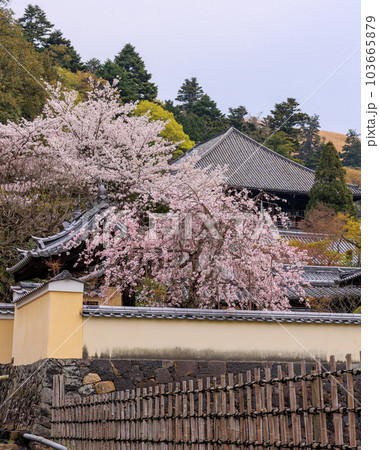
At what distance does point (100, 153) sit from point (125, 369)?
544 inches

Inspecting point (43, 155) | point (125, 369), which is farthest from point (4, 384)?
point (43, 155)

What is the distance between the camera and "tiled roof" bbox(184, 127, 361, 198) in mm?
35969

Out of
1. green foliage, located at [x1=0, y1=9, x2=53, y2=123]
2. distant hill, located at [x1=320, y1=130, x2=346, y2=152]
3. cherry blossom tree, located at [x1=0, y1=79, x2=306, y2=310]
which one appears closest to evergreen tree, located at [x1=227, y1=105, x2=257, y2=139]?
green foliage, located at [x1=0, y1=9, x2=53, y2=123]

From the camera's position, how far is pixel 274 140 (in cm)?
4759

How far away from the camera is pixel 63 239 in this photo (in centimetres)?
1157

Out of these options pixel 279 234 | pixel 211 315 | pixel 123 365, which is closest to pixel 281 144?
pixel 279 234

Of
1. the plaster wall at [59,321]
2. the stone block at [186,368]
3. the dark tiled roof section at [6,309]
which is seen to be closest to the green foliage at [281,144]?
the dark tiled roof section at [6,309]

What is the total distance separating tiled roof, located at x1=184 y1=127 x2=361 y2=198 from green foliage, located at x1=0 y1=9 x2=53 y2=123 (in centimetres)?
1222

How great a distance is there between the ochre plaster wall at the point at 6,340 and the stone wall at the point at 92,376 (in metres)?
2.15

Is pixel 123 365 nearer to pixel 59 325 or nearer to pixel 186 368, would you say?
pixel 186 368

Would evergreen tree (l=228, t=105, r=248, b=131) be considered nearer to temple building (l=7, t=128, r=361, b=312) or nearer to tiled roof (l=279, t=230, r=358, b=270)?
temple building (l=7, t=128, r=361, b=312)

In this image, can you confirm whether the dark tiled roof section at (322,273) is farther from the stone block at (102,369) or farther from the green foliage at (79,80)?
the green foliage at (79,80)

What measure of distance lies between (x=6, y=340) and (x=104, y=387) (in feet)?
12.3
